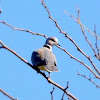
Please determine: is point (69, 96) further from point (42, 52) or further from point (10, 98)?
point (42, 52)

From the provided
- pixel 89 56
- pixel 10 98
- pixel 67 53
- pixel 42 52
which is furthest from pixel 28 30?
pixel 42 52

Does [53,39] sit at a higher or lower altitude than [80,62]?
higher

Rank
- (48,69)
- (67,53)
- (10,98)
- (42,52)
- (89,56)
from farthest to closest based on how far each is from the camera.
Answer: (42,52), (48,69), (67,53), (89,56), (10,98)

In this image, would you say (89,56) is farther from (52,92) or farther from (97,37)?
(52,92)

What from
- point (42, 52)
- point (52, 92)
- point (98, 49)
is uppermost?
point (42, 52)

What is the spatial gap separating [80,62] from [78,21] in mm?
387

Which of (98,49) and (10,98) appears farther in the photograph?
(98,49)

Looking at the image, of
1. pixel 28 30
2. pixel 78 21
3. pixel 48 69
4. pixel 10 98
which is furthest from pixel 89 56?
pixel 48 69

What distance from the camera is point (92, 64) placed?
2654 millimetres

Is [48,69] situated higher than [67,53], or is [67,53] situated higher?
[48,69]

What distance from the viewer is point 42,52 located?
177 inches

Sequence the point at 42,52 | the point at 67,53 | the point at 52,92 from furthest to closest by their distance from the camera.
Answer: the point at 42,52, the point at 67,53, the point at 52,92

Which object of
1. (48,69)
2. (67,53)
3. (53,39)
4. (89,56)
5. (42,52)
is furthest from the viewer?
(53,39)

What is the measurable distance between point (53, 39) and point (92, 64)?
2439 millimetres
